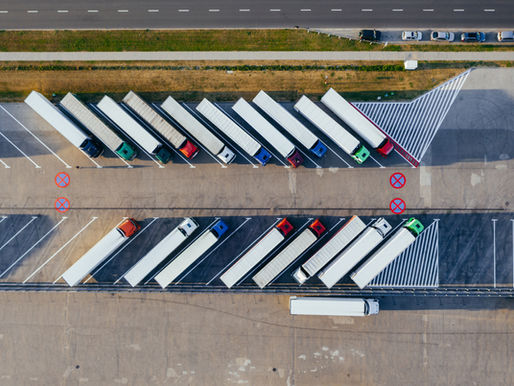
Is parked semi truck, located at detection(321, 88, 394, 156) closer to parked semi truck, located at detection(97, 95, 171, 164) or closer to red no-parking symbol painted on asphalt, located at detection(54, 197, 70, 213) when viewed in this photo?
parked semi truck, located at detection(97, 95, 171, 164)

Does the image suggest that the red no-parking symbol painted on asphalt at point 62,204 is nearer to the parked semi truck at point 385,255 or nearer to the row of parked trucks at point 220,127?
the row of parked trucks at point 220,127

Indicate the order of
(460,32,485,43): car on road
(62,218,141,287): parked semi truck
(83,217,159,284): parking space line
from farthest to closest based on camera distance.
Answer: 1. (83,217,159,284): parking space line
2. (460,32,485,43): car on road
3. (62,218,141,287): parked semi truck

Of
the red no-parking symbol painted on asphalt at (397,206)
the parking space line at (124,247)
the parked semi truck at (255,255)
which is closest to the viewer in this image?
the parked semi truck at (255,255)

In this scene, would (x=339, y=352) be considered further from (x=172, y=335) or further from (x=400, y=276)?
(x=172, y=335)

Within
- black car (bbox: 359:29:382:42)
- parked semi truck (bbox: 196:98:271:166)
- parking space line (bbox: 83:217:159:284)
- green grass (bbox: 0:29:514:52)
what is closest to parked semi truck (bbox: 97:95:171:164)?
parked semi truck (bbox: 196:98:271:166)

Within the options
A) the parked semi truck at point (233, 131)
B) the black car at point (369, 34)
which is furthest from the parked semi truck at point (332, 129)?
the black car at point (369, 34)
